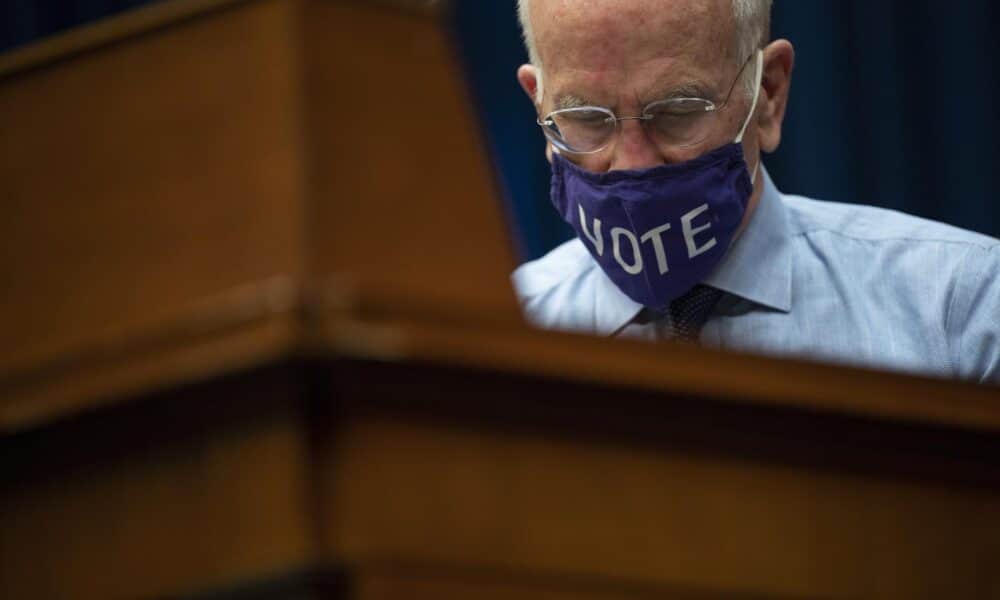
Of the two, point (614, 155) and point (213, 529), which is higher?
point (614, 155)

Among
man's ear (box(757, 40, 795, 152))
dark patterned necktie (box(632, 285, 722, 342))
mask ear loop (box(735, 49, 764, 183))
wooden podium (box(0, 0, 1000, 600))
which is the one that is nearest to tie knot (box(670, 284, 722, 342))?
dark patterned necktie (box(632, 285, 722, 342))

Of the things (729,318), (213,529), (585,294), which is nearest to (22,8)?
(585,294)

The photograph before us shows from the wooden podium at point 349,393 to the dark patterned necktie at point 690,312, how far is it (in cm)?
113

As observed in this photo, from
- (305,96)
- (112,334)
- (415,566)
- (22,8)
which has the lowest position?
(415,566)

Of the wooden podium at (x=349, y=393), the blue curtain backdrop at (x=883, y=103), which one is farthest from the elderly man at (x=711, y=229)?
the wooden podium at (x=349, y=393)

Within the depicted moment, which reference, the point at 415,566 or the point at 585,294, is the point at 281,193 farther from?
the point at 585,294

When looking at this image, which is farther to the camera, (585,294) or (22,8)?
(22,8)

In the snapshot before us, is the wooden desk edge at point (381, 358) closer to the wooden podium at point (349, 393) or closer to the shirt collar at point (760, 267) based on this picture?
the wooden podium at point (349, 393)

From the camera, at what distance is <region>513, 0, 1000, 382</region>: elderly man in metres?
2.25

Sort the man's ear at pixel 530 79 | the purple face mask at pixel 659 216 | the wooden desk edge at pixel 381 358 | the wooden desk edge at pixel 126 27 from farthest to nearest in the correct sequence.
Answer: the man's ear at pixel 530 79 < the purple face mask at pixel 659 216 < the wooden desk edge at pixel 126 27 < the wooden desk edge at pixel 381 358

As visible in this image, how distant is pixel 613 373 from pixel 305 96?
9.1 inches

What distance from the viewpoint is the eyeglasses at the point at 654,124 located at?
7.68 feet

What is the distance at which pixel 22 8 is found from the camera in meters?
3.24

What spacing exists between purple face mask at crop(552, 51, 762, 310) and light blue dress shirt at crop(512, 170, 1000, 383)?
0.21ft
